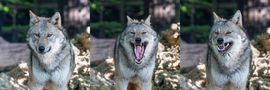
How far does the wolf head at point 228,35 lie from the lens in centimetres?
413

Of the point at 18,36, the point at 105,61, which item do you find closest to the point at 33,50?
the point at 18,36

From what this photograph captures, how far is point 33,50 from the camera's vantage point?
4.34 meters

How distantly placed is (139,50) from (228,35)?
0.81m

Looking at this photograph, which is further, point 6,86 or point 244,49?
point 6,86

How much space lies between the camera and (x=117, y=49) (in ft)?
14.5

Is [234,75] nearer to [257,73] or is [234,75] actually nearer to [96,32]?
[257,73]

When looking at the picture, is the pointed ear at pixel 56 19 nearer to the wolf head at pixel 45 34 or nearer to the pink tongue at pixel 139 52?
the wolf head at pixel 45 34

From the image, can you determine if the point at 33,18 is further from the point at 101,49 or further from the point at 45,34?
the point at 101,49

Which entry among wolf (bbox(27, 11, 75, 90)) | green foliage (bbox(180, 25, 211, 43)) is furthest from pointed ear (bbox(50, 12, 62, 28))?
green foliage (bbox(180, 25, 211, 43))

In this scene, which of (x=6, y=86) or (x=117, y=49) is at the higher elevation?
(x=117, y=49)

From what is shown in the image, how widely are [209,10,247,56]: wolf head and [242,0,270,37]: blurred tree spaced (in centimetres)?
17

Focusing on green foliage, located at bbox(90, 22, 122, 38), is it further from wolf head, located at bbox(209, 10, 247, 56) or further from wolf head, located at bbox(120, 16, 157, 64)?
wolf head, located at bbox(209, 10, 247, 56)

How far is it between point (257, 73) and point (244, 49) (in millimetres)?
331

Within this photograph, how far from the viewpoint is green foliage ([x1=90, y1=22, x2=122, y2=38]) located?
175 inches
